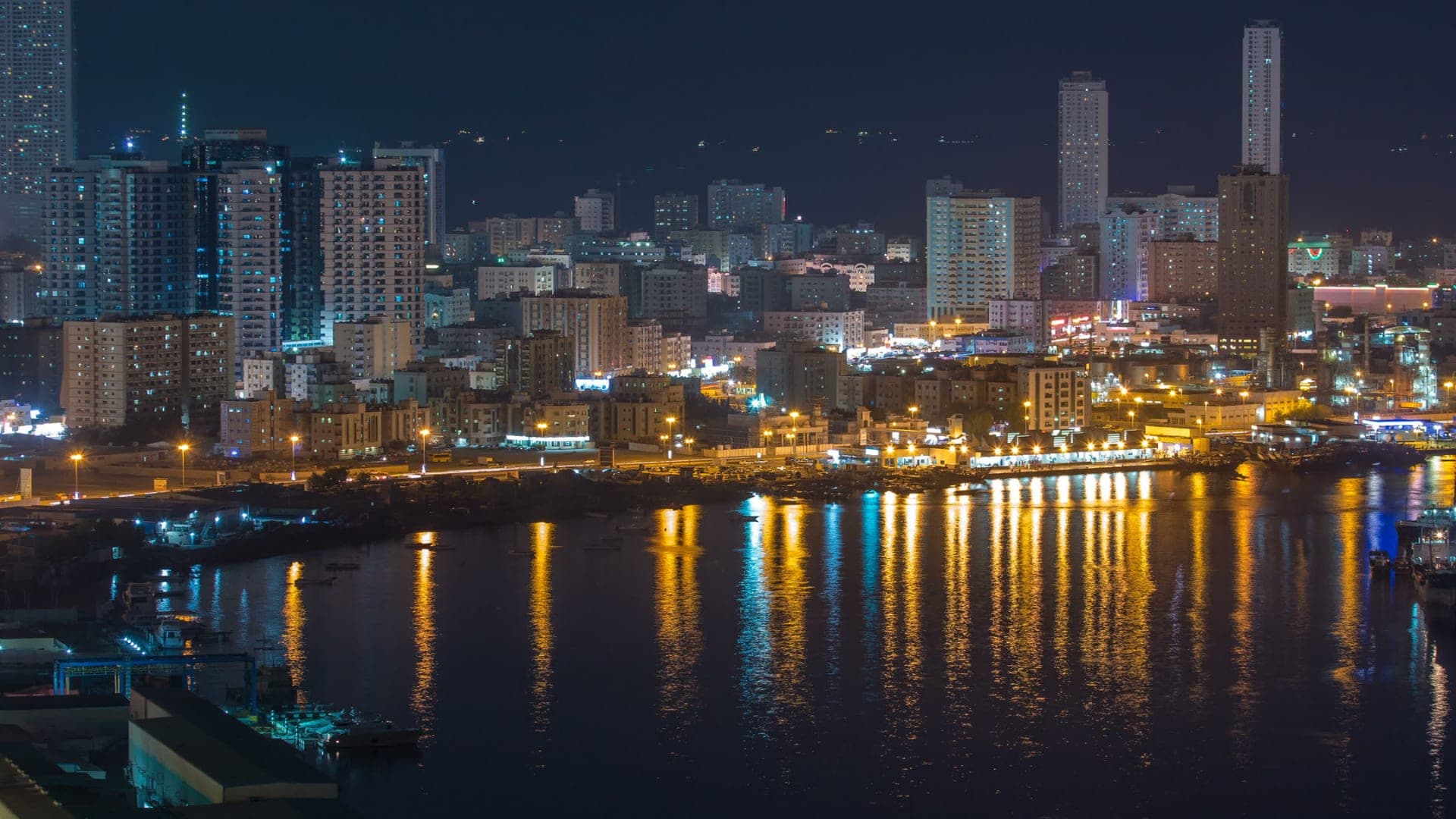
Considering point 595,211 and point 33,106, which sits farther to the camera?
point 595,211

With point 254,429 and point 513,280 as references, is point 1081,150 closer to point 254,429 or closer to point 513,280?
point 513,280

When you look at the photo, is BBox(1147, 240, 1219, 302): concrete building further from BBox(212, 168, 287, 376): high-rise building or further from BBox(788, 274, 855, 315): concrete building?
BBox(212, 168, 287, 376): high-rise building

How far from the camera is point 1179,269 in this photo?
2555 centimetres

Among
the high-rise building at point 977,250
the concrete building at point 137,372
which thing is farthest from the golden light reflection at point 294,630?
the high-rise building at point 977,250

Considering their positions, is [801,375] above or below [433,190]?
below

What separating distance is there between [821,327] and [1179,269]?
6.20 metres

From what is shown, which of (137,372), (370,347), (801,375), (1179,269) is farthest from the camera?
(1179,269)

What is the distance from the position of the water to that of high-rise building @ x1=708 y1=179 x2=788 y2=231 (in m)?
21.2

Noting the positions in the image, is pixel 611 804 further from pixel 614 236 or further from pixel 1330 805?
pixel 614 236

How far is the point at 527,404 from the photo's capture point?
14758 mm

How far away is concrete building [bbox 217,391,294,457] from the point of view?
44.7 feet

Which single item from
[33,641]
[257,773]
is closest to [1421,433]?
[33,641]

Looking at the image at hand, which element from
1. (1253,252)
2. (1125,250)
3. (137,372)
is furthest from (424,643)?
(1125,250)

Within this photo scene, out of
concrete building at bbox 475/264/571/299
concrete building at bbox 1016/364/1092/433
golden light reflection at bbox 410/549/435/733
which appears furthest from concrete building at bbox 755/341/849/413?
golden light reflection at bbox 410/549/435/733
